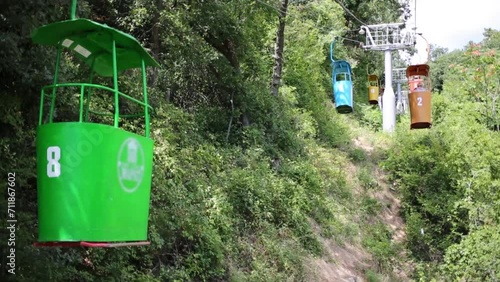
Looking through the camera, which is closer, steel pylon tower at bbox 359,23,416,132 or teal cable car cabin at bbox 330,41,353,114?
teal cable car cabin at bbox 330,41,353,114

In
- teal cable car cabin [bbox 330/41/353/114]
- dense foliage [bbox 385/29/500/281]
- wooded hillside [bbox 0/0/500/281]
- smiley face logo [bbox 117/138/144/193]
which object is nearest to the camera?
smiley face logo [bbox 117/138/144/193]

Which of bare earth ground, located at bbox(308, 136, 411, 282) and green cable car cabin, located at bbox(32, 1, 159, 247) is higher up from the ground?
green cable car cabin, located at bbox(32, 1, 159, 247)

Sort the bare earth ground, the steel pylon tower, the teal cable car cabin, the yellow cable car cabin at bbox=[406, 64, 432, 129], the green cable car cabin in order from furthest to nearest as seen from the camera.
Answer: the steel pylon tower → the teal cable car cabin → the yellow cable car cabin at bbox=[406, 64, 432, 129] → the bare earth ground → the green cable car cabin

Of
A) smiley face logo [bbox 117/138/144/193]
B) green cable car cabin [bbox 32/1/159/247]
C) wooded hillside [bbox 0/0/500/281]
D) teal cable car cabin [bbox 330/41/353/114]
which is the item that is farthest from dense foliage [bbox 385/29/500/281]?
green cable car cabin [bbox 32/1/159/247]

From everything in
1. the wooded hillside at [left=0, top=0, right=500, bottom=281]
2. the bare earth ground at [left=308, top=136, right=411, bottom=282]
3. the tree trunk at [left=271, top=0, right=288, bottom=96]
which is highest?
the tree trunk at [left=271, top=0, right=288, bottom=96]

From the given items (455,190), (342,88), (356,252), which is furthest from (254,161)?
(455,190)

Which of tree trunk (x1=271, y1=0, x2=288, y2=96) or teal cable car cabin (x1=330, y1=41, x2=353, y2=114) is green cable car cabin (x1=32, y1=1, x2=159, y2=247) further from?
teal cable car cabin (x1=330, y1=41, x2=353, y2=114)

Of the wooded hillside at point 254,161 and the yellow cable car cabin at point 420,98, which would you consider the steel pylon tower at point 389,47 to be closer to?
the wooded hillside at point 254,161

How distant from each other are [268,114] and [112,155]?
1123 centimetres

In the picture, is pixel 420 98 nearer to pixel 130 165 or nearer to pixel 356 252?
pixel 356 252

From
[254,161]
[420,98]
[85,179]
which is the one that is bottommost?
[254,161]

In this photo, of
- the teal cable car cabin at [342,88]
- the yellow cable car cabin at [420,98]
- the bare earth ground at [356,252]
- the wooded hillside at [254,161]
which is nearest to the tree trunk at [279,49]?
the wooded hillside at [254,161]

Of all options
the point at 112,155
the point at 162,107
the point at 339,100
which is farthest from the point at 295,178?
the point at 112,155

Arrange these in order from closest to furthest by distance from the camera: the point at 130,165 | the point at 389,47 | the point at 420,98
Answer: the point at 130,165 < the point at 420,98 < the point at 389,47
